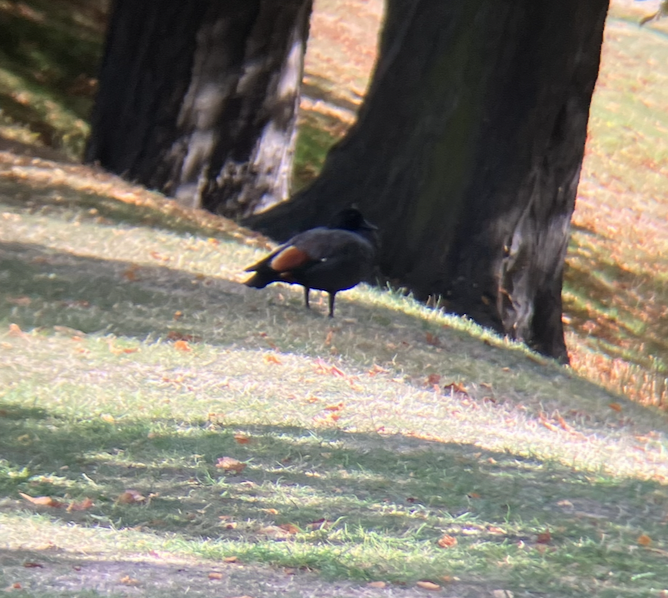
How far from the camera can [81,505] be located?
5.85 m

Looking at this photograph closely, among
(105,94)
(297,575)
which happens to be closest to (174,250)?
(105,94)

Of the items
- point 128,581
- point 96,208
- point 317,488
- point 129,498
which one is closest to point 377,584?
point 128,581

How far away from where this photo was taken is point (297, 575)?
4969mm

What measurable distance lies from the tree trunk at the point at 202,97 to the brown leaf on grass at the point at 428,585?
9.61 metres

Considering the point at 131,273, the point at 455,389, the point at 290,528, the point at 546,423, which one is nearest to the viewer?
the point at 290,528

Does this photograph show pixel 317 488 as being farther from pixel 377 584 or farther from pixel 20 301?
pixel 20 301

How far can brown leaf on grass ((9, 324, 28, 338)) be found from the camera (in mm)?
8656

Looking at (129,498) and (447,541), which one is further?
(129,498)

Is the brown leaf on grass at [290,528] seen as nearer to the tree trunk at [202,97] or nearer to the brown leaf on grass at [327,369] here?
the brown leaf on grass at [327,369]

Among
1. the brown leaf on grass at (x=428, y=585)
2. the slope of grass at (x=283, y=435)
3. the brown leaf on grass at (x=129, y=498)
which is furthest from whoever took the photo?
the brown leaf on grass at (x=129, y=498)

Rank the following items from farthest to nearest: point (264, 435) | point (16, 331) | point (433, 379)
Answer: point (433, 379) < point (16, 331) < point (264, 435)

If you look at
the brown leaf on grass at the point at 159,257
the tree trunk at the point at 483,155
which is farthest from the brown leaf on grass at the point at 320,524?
the tree trunk at the point at 483,155

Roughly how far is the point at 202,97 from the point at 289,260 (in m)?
5.00

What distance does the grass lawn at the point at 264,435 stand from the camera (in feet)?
16.9
